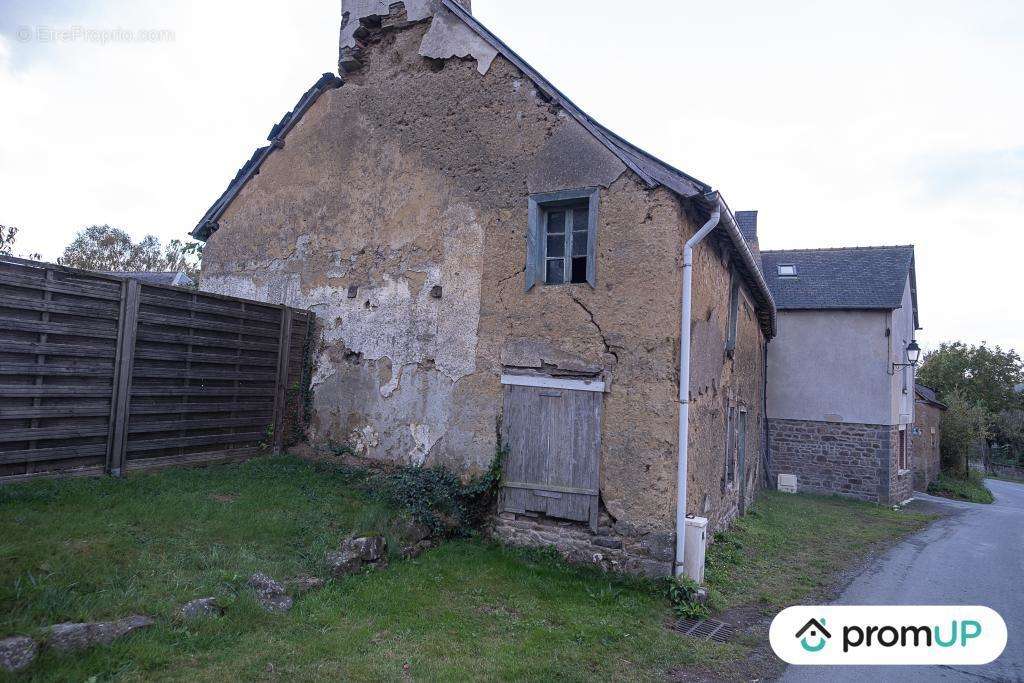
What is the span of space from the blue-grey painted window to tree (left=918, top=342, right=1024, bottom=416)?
42374 millimetres

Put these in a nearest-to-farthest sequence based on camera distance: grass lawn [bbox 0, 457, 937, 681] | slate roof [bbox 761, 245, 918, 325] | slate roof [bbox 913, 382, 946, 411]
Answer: grass lawn [bbox 0, 457, 937, 681], slate roof [bbox 761, 245, 918, 325], slate roof [bbox 913, 382, 946, 411]

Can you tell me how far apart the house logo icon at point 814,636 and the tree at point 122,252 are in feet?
108

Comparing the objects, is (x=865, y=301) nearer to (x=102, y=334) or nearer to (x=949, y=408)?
(x=949, y=408)

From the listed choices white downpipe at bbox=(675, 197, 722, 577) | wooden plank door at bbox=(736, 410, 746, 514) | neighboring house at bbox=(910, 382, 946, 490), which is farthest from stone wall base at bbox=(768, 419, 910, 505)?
white downpipe at bbox=(675, 197, 722, 577)

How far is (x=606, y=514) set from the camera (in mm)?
7074

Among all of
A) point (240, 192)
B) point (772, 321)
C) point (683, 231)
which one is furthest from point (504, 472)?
point (772, 321)

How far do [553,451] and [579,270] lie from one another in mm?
2281

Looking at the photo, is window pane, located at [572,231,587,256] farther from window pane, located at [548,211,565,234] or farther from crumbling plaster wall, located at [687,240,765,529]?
crumbling plaster wall, located at [687,240,765,529]

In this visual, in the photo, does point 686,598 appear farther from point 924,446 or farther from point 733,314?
point 924,446

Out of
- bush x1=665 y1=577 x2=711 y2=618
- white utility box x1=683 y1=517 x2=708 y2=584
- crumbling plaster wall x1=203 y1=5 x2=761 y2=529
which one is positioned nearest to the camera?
bush x1=665 y1=577 x2=711 y2=618

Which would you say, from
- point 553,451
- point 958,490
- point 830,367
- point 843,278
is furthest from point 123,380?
point 958,490

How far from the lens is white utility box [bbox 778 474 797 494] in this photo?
1717cm

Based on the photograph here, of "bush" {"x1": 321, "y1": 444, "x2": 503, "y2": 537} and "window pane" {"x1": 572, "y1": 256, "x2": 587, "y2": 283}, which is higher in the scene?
"window pane" {"x1": 572, "y1": 256, "x2": 587, "y2": 283}

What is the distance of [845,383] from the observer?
17.1 meters
